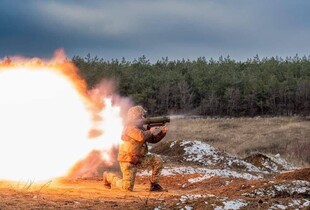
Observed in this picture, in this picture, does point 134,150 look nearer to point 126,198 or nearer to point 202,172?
point 126,198

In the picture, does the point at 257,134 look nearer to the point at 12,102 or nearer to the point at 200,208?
Answer: the point at 12,102

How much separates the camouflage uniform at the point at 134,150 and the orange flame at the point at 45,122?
2.90 m

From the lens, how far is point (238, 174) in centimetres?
2347

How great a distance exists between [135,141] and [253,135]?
51.6 meters

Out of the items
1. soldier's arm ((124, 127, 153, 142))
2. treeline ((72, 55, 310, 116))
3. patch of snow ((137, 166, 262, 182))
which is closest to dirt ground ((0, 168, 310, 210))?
soldier's arm ((124, 127, 153, 142))

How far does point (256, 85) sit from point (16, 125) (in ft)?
270

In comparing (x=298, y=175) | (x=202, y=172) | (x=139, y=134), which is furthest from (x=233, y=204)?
(x=202, y=172)

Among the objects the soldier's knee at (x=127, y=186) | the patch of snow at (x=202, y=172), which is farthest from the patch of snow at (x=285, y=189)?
the patch of snow at (x=202, y=172)

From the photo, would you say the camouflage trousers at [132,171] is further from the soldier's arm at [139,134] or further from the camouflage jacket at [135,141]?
the soldier's arm at [139,134]

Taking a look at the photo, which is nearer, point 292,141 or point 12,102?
point 12,102

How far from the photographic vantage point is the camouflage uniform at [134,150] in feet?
51.6

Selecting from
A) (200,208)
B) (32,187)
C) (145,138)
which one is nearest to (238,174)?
(145,138)

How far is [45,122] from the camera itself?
62.4 feet

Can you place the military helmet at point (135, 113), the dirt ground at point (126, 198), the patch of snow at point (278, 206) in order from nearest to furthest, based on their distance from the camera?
the patch of snow at point (278, 206), the dirt ground at point (126, 198), the military helmet at point (135, 113)
